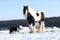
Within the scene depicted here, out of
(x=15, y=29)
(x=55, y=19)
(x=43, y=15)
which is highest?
(x=43, y=15)

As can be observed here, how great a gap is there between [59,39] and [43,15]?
17.2ft

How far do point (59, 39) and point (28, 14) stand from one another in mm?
4810

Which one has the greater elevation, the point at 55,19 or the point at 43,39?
the point at 43,39

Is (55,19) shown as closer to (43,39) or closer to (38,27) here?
(38,27)

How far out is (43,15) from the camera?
52.5ft

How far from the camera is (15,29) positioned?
18.4 metres

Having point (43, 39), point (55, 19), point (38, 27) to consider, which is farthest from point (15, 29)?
point (55, 19)

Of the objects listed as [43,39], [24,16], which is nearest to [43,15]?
[24,16]

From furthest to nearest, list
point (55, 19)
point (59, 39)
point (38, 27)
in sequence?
1. point (55, 19)
2. point (38, 27)
3. point (59, 39)

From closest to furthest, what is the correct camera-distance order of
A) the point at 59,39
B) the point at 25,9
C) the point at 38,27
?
the point at 59,39 < the point at 25,9 < the point at 38,27

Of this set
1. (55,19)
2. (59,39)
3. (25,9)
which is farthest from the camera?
(55,19)

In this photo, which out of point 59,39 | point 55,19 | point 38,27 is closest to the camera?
point 59,39

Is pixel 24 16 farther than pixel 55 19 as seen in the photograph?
No

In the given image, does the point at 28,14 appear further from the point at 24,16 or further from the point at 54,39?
the point at 54,39
